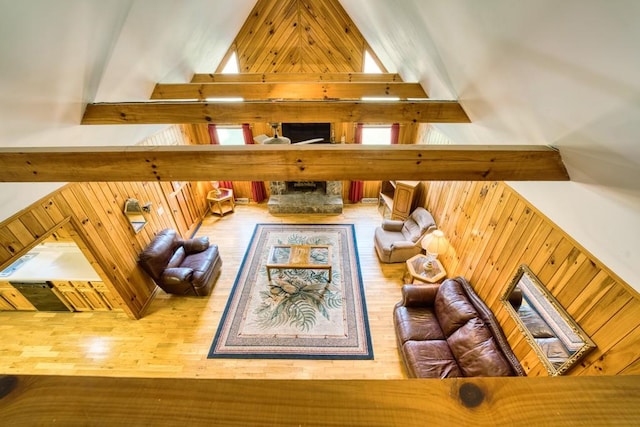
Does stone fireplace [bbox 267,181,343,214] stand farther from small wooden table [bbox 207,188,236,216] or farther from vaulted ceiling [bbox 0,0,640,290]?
vaulted ceiling [bbox 0,0,640,290]

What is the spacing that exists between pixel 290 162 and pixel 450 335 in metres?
3.01

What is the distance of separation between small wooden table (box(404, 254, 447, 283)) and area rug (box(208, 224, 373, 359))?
92 cm

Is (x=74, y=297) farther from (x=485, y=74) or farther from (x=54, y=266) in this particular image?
(x=485, y=74)

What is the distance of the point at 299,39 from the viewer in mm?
5941

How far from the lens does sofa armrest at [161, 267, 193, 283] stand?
4176 millimetres

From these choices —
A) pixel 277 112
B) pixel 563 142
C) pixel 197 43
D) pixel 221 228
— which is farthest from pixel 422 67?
pixel 221 228

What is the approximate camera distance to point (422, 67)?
3326mm

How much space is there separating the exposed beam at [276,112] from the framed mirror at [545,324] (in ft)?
6.06

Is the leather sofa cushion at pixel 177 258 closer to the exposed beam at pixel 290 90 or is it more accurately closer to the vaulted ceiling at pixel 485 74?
the vaulted ceiling at pixel 485 74

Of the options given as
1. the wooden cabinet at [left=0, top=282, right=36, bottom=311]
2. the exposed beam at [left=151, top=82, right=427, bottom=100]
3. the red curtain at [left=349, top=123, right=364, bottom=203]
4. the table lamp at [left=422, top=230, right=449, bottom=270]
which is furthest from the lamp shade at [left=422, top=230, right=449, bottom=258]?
the wooden cabinet at [left=0, top=282, right=36, bottom=311]

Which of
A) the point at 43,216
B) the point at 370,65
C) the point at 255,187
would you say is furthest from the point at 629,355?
the point at 255,187

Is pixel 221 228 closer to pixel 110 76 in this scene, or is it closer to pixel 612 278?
pixel 110 76

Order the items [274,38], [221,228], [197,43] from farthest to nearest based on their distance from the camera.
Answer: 1. [221,228]
2. [274,38]
3. [197,43]

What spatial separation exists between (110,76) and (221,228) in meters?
3.87
